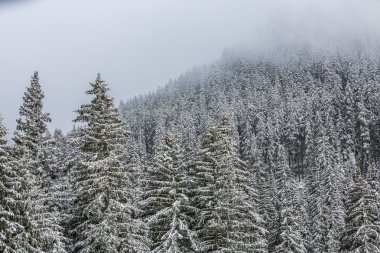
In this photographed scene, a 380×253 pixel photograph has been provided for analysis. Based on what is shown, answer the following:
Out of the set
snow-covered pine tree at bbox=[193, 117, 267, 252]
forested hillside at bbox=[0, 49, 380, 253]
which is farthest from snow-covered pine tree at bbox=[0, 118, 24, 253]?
snow-covered pine tree at bbox=[193, 117, 267, 252]

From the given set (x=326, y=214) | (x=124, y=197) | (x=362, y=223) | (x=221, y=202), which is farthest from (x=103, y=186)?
(x=326, y=214)

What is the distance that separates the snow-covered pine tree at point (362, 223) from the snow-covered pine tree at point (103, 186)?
17.7m

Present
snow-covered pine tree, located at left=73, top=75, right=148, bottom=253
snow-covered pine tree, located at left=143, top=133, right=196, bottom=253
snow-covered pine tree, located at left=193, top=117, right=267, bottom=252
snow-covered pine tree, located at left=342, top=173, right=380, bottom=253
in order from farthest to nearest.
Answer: snow-covered pine tree, located at left=342, top=173, right=380, bottom=253 → snow-covered pine tree, located at left=193, top=117, right=267, bottom=252 → snow-covered pine tree, located at left=143, top=133, right=196, bottom=253 → snow-covered pine tree, located at left=73, top=75, right=148, bottom=253

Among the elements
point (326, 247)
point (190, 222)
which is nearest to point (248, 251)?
point (190, 222)

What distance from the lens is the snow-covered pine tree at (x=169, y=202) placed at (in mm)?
28125

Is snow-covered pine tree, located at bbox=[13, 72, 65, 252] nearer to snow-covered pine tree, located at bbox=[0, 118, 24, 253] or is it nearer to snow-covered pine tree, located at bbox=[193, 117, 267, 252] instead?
snow-covered pine tree, located at bbox=[0, 118, 24, 253]

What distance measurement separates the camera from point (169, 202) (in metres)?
29.8

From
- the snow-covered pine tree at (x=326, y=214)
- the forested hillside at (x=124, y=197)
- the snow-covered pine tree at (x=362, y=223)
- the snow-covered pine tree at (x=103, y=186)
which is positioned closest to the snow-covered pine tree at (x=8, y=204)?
the forested hillside at (x=124, y=197)

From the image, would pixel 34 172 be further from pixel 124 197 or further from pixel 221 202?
pixel 221 202

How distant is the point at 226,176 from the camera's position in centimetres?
2959

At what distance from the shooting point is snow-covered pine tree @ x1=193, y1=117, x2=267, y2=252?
29.2 meters

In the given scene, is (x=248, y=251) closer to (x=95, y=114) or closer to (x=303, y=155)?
(x=95, y=114)

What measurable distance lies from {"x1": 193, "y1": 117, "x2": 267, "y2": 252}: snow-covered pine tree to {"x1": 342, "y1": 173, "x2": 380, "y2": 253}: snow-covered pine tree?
31.7 ft

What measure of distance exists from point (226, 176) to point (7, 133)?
1355cm
